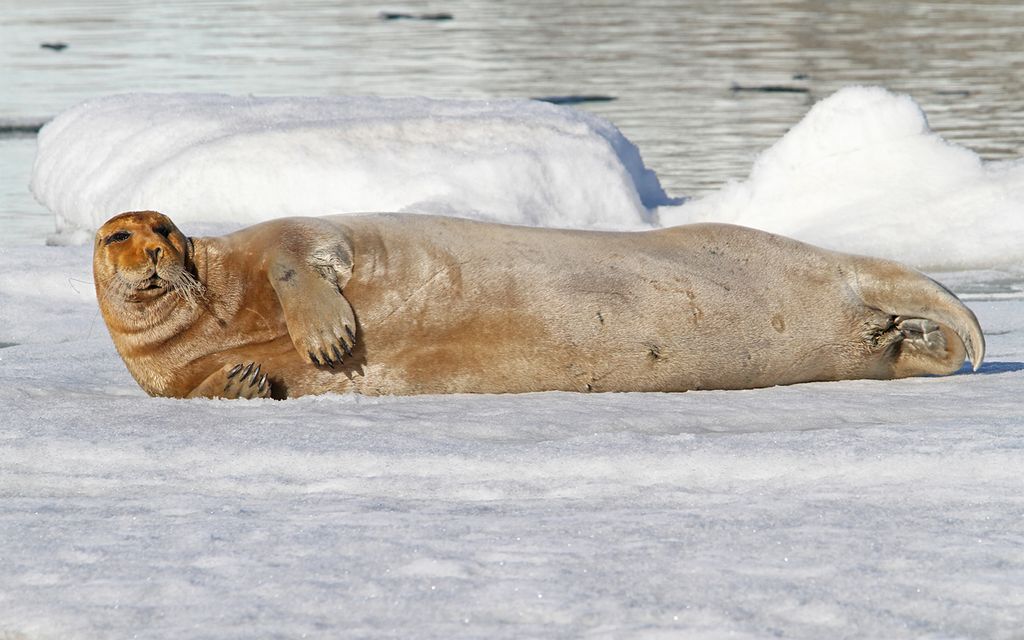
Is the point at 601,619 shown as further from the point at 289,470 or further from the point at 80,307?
the point at 80,307

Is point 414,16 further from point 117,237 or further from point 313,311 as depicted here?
point 313,311

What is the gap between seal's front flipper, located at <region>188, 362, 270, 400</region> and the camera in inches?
156

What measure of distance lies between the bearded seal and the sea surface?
457 centimetres

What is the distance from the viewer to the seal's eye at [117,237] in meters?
4.06

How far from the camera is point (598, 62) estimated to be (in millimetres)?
16781

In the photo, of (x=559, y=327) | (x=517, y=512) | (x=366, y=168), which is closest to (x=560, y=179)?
(x=366, y=168)

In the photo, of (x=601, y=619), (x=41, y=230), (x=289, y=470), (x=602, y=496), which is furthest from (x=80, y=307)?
(x=601, y=619)

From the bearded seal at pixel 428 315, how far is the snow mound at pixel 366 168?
11.2 feet

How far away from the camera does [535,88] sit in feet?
46.5

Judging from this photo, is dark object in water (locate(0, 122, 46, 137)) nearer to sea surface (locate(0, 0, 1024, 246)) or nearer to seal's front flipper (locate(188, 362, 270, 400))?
sea surface (locate(0, 0, 1024, 246))

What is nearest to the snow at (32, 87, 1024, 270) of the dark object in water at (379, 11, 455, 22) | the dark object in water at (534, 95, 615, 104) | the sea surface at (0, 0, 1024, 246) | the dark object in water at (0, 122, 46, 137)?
the sea surface at (0, 0, 1024, 246)

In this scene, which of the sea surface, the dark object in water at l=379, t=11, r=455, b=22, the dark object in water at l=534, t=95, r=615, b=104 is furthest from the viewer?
the dark object in water at l=379, t=11, r=455, b=22

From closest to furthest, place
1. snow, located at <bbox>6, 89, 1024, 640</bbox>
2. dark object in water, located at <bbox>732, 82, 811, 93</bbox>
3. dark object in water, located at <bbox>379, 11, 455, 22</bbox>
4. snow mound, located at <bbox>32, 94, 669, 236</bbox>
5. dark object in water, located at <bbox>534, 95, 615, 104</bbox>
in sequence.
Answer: snow, located at <bbox>6, 89, 1024, 640</bbox> < snow mound, located at <bbox>32, 94, 669, 236</bbox> < dark object in water, located at <bbox>534, 95, 615, 104</bbox> < dark object in water, located at <bbox>732, 82, 811, 93</bbox> < dark object in water, located at <bbox>379, 11, 455, 22</bbox>

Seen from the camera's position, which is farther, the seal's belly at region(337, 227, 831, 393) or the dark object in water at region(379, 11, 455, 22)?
the dark object in water at region(379, 11, 455, 22)
